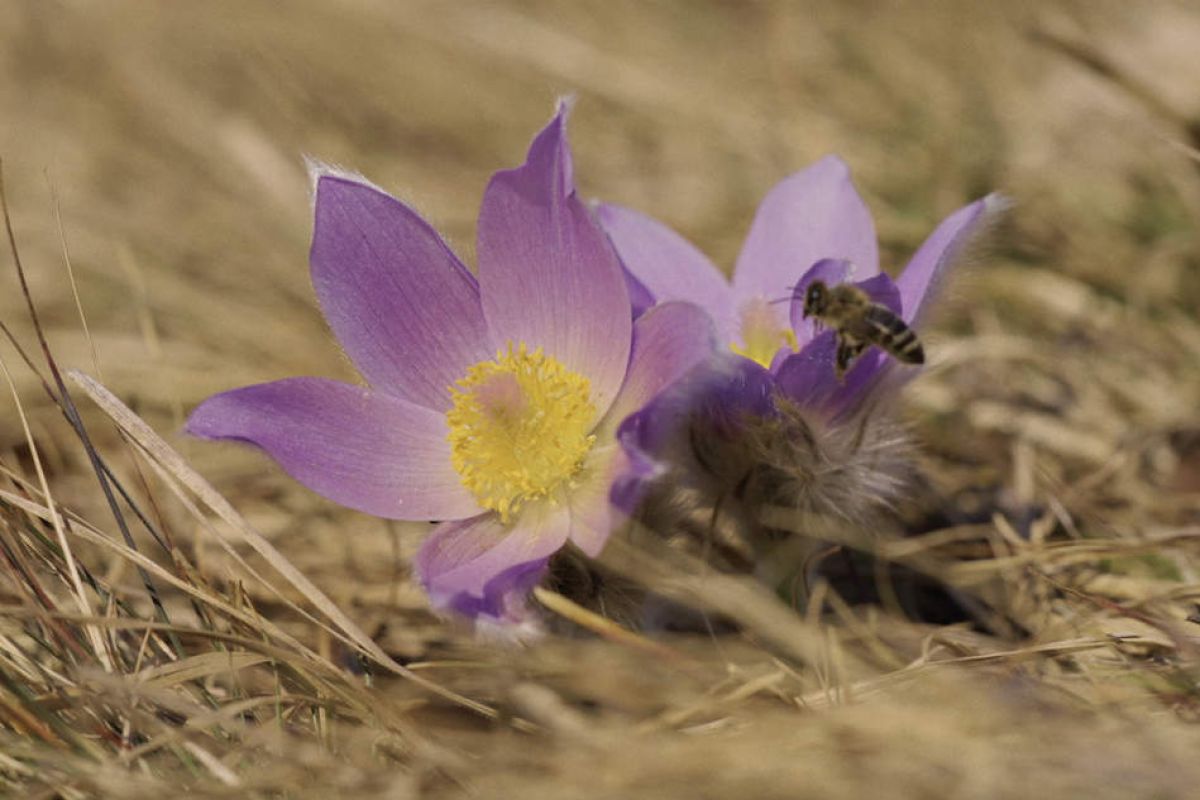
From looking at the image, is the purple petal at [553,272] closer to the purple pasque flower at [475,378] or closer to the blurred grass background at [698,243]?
the purple pasque flower at [475,378]

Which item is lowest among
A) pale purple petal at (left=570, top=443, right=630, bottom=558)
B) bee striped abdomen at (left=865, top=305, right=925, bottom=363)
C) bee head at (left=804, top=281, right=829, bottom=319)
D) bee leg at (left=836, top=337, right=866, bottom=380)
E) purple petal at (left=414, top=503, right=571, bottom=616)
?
purple petal at (left=414, top=503, right=571, bottom=616)

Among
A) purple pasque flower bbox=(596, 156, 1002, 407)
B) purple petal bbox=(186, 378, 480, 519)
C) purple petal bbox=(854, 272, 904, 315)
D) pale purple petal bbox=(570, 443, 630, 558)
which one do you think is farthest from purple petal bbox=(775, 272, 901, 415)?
purple petal bbox=(186, 378, 480, 519)

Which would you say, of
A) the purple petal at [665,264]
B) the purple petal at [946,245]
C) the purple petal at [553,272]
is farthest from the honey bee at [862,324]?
the purple petal at [665,264]

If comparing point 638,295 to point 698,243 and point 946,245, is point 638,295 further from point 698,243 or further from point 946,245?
point 698,243

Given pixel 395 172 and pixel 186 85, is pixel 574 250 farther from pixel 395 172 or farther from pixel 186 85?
pixel 186 85

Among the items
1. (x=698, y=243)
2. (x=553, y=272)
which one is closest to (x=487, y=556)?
(x=553, y=272)

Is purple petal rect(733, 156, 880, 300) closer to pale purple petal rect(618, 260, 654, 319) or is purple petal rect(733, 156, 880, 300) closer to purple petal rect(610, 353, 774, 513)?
pale purple petal rect(618, 260, 654, 319)

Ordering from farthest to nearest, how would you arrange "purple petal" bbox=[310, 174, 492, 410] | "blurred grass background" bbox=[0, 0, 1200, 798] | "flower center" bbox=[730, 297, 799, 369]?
"flower center" bbox=[730, 297, 799, 369] < "purple petal" bbox=[310, 174, 492, 410] < "blurred grass background" bbox=[0, 0, 1200, 798]
